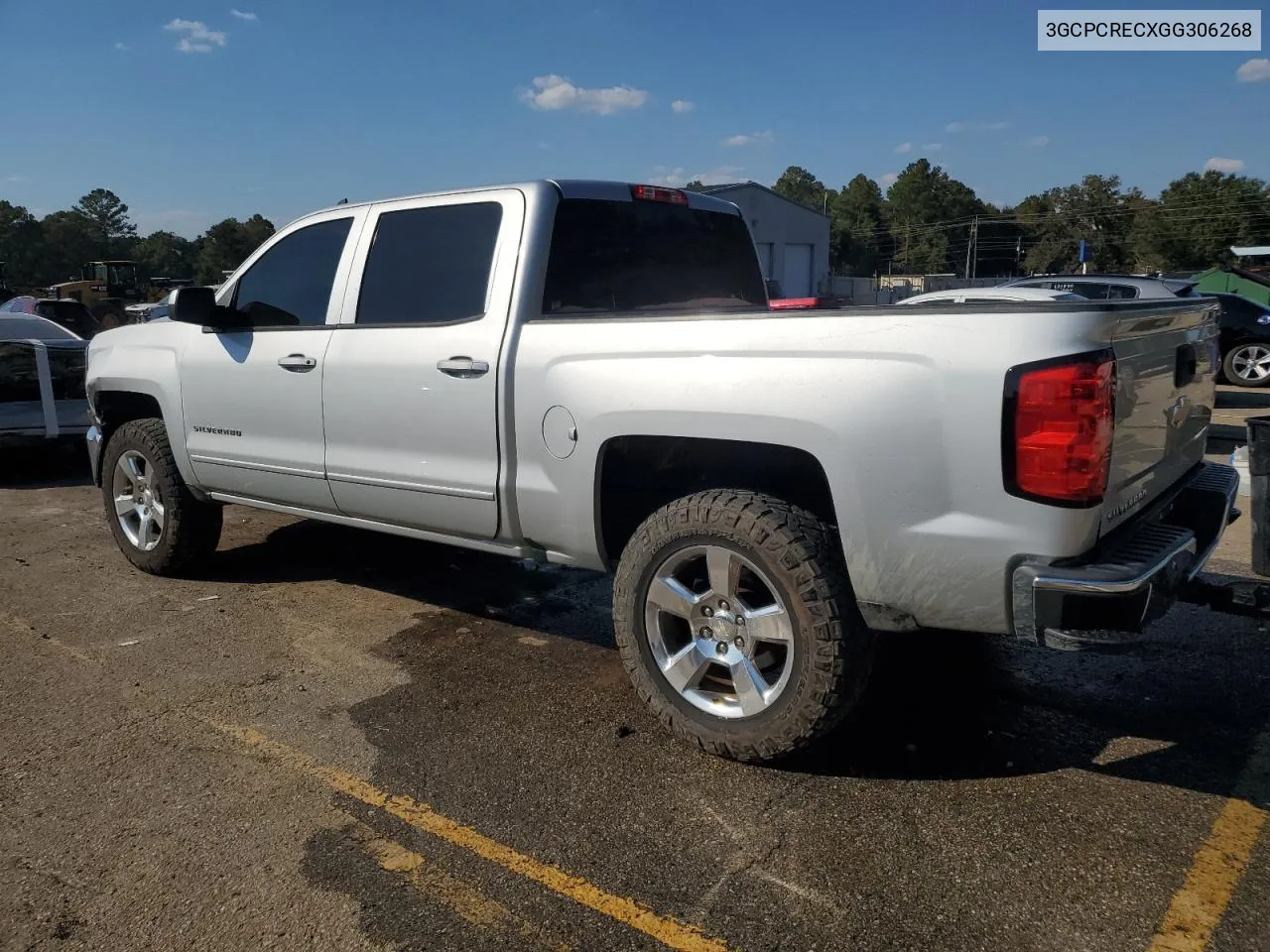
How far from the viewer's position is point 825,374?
2.82m

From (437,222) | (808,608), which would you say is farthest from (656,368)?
(437,222)

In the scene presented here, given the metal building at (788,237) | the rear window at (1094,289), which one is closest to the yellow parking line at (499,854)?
the rear window at (1094,289)

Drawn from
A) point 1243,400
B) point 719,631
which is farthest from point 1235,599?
point 1243,400

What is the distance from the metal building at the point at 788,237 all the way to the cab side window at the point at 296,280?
38410 mm

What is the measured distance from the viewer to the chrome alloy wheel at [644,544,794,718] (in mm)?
3090

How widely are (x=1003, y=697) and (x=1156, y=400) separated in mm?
1389

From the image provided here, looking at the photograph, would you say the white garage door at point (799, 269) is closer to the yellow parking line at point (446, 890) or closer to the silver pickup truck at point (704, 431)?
the silver pickup truck at point (704, 431)

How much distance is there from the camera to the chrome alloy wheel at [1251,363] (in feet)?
43.6

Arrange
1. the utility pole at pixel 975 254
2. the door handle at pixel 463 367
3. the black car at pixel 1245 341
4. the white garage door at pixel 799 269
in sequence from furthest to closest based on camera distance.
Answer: the utility pole at pixel 975 254 < the white garage door at pixel 799 269 < the black car at pixel 1245 341 < the door handle at pixel 463 367

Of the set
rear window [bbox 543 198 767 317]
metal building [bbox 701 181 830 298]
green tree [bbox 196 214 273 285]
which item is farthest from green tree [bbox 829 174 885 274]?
rear window [bbox 543 198 767 317]

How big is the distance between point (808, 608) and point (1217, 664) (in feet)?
7.52

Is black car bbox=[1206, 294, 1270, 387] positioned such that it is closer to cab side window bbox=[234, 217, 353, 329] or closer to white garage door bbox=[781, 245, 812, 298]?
cab side window bbox=[234, 217, 353, 329]

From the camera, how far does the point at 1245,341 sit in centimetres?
1331

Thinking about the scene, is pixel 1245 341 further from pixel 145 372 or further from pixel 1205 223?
pixel 1205 223
